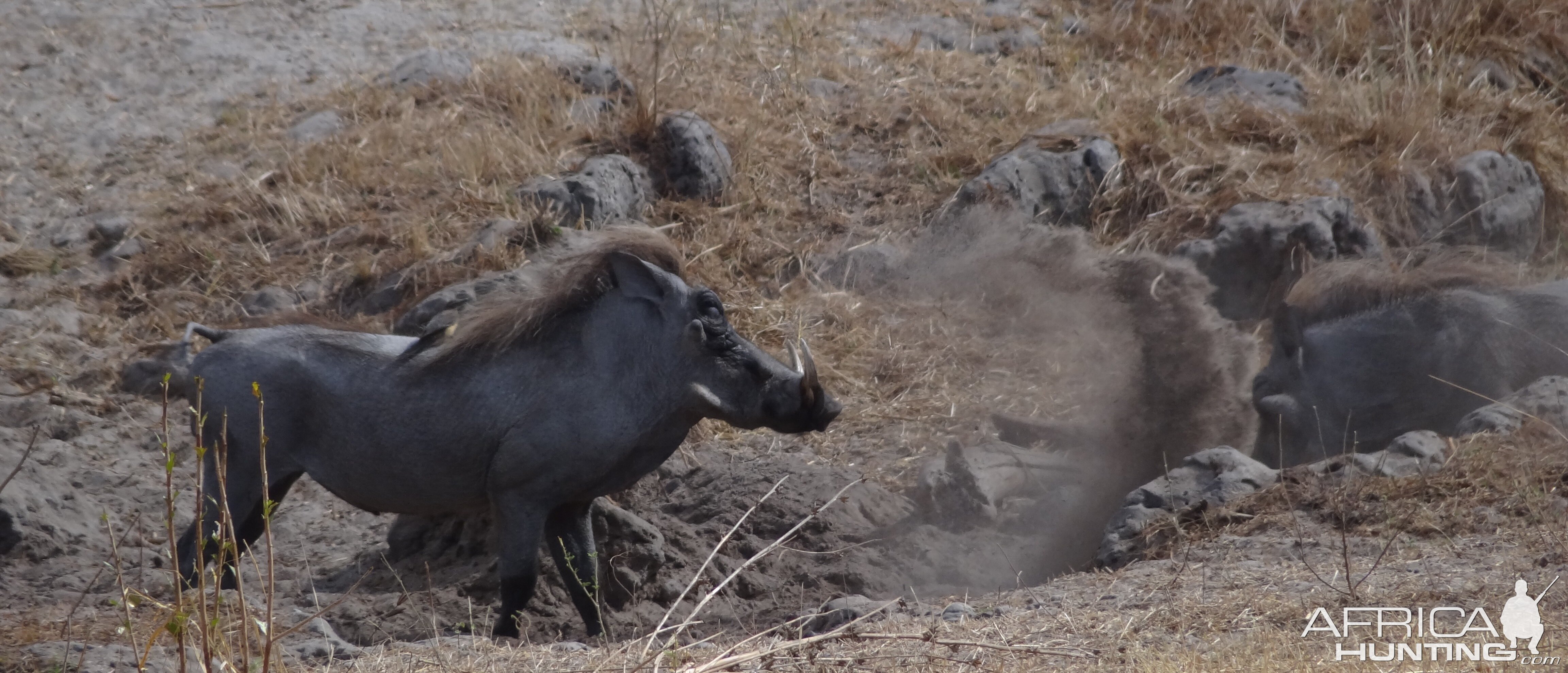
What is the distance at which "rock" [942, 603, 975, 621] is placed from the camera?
4.09 metres

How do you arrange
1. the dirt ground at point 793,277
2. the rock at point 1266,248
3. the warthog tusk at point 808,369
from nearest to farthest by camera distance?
the dirt ground at point 793,277, the warthog tusk at point 808,369, the rock at point 1266,248

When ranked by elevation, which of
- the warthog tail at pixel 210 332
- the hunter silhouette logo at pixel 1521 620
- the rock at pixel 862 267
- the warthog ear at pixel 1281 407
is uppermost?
the warthog tail at pixel 210 332

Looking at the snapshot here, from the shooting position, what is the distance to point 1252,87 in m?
9.81

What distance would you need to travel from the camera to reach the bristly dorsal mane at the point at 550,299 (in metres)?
4.80

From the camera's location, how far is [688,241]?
804 centimetres

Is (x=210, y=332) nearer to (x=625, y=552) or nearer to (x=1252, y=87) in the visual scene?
(x=625, y=552)

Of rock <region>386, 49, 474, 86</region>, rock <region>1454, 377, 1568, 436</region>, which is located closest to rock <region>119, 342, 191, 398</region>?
rock <region>386, 49, 474, 86</region>

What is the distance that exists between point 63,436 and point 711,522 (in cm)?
297

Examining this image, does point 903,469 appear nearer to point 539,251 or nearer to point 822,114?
point 539,251

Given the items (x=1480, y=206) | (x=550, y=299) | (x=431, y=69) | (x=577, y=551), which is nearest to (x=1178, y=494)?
(x=577, y=551)

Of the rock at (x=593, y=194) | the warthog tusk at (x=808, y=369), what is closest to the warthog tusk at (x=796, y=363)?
the warthog tusk at (x=808, y=369)

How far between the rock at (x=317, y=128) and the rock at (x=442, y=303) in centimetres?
243

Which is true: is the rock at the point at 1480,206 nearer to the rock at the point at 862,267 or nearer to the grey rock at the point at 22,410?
the rock at the point at 862,267

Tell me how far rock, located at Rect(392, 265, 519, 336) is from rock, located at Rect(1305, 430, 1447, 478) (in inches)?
133
